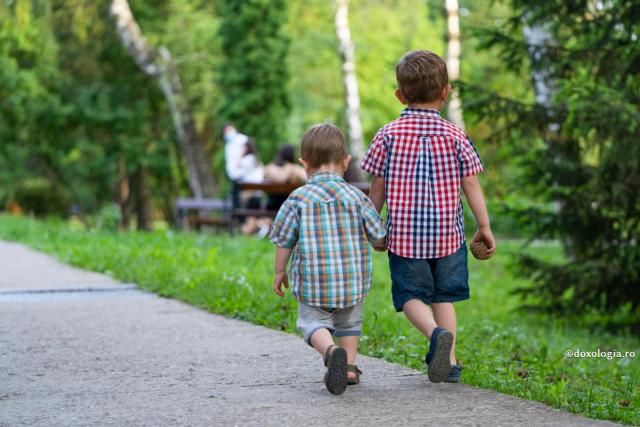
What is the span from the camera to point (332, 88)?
124ft

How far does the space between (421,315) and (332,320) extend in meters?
0.40

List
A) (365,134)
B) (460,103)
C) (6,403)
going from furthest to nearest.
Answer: (365,134) → (460,103) → (6,403)

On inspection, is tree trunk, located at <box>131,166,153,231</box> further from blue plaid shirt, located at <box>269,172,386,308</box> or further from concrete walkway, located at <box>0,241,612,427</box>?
blue plaid shirt, located at <box>269,172,386,308</box>

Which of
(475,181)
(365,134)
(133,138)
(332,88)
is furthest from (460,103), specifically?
(365,134)

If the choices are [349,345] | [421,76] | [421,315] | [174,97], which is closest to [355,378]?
[349,345]

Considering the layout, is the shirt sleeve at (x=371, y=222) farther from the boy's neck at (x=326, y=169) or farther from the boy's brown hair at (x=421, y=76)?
the boy's brown hair at (x=421, y=76)

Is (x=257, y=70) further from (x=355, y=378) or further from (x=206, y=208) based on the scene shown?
(x=355, y=378)

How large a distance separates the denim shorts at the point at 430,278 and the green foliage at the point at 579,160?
16.1 ft

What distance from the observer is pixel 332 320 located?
192 inches

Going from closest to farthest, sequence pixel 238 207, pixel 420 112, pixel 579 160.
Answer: pixel 420 112, pixel 579 160, pixel 238 207

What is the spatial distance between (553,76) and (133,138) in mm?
21783

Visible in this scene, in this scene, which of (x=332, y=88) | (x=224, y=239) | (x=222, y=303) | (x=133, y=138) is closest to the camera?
(x=222, y=303)

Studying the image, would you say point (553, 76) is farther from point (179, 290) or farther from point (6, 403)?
point (6, 403)

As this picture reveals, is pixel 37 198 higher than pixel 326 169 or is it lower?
lower
